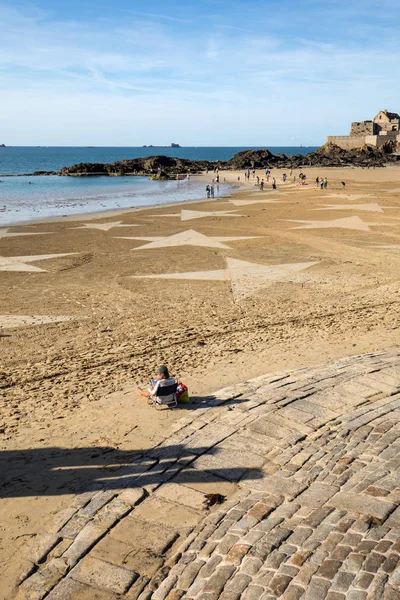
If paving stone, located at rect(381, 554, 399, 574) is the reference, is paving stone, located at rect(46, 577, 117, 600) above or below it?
below

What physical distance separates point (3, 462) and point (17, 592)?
2064mm

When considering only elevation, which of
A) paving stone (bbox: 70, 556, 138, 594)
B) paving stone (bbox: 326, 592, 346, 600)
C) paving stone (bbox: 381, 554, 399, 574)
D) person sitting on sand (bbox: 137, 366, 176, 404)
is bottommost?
paving stone (bbox: 70, 556, 138, 594)

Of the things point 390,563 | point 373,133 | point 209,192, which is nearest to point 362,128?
point 373,133

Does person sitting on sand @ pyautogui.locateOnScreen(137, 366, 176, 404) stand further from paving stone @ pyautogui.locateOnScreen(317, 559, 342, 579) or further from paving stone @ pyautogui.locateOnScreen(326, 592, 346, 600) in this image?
paving stone @ pyautogui.locateOnScreen(326, 592, 346, 600)

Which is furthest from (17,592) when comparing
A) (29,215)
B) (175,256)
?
(29,215)

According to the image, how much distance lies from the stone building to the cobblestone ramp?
334 ft

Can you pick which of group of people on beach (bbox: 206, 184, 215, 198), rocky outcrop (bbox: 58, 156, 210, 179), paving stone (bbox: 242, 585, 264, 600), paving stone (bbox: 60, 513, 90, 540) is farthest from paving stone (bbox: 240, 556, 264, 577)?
rocky outcrop (bbox: 58, 156, 210, 179)

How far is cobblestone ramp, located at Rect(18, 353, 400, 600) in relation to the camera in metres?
4.34

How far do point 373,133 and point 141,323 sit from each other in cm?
10499

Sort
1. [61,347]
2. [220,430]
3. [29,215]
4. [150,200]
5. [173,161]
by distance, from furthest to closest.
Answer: [173,161], [150,200], [29,215], [61,347], [220,430]

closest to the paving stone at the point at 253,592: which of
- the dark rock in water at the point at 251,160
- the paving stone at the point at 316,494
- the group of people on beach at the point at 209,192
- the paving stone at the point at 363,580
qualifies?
the paving stone at the point at 363,580

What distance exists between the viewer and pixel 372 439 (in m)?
6.45

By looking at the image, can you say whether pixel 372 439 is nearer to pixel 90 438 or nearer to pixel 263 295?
pixel 90 438

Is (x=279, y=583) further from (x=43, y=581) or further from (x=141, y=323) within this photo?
(x=141, y=323)
